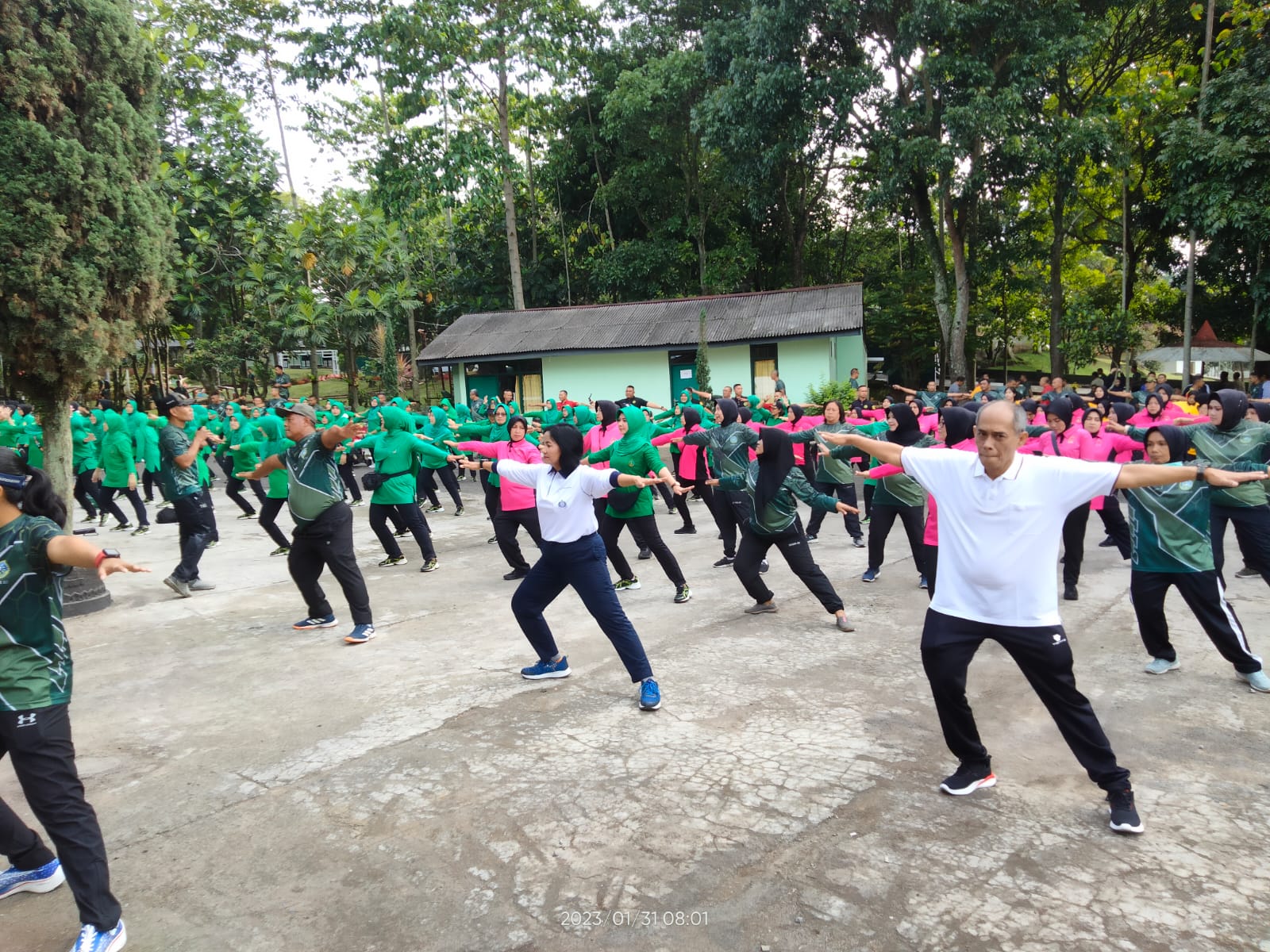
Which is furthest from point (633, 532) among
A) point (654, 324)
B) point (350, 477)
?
point (654, 324)

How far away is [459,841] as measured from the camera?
145 inches

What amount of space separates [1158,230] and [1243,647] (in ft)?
85.2

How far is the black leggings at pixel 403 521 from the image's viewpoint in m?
9.34

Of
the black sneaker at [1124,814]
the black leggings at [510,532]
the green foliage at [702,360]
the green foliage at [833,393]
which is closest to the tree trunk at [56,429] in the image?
the black leggings at [510,532]

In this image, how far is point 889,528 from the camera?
8.03 meters

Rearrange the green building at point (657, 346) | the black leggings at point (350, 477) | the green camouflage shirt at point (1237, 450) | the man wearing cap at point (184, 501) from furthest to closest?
the green building at point (657, 346), the black leggings at point (350, 477), the man wearing cap at point (184, 501), the green camouflage shirt at point (1237, 450)

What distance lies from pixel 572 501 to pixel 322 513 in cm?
254

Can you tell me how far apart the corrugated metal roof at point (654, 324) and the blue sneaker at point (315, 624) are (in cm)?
1828

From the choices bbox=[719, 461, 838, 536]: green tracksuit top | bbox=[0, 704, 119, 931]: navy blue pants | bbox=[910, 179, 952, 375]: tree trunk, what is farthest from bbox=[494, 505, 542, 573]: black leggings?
bbox=[910, 179, 952, 375]: tree trunk

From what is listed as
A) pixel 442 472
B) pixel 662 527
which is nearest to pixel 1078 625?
pixel 662 527

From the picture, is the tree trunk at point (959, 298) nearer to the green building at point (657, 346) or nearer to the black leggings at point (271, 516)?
the green building at point (657, 346)

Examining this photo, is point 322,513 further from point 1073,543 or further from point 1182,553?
point 1073,543

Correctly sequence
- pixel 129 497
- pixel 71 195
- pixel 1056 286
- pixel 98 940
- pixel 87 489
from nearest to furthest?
pixel 98 940 → pixel 71 195 → pixel 129 497 → pixel 87 489 → pixel 1056 286

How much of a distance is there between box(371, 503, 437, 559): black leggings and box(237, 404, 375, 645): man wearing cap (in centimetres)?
239
